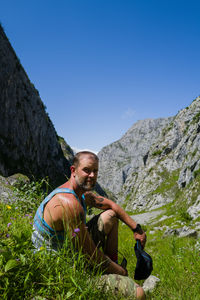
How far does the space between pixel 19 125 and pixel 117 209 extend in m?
34.5

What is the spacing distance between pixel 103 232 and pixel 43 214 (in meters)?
1.37

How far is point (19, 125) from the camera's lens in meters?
35.0

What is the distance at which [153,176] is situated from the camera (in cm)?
6756

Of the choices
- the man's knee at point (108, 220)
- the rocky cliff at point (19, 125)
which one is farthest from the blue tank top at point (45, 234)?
the rocky cliff at point (19, 125)

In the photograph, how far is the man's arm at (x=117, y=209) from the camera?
3.71 meters

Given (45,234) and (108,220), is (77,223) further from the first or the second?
(108,220)

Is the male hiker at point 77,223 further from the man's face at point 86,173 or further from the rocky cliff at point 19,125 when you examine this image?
the rocky cliff at point 19,125

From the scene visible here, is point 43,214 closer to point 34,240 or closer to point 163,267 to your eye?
point 34,240

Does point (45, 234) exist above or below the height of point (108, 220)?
above

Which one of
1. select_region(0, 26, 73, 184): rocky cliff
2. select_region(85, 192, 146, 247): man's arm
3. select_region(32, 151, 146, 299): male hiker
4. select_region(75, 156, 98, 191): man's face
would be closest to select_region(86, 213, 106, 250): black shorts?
select_region(32, 151, 146, 299): male hiker

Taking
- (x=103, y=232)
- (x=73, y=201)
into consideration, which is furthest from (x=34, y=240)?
(x=103, y=232)

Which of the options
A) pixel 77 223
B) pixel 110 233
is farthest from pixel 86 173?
pixel 110 233

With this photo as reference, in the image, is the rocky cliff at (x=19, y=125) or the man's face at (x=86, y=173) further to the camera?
the rocky cliff at (x=19, y=125)

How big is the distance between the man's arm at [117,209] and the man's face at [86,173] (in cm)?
109
